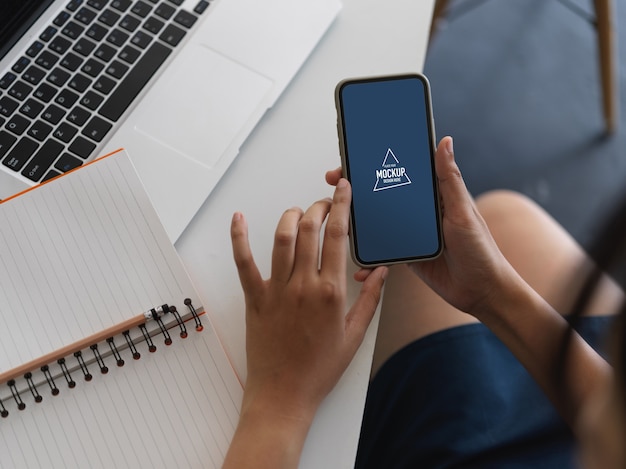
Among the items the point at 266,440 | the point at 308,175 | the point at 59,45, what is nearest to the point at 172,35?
the point at 59,45

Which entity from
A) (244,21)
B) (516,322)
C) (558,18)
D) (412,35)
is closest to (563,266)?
(516,322)

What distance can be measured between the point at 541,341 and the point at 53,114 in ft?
1.90

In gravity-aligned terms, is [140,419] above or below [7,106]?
below

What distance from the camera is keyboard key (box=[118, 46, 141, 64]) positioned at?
0.76 meters

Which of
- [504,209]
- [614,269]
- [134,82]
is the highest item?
[614,269]

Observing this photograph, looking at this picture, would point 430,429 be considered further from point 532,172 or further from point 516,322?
point 532,172

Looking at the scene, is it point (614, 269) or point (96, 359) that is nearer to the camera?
point (614, 269)

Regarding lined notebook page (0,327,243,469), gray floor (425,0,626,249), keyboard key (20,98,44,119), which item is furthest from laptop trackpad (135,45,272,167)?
gray floor (425,0,626,249)

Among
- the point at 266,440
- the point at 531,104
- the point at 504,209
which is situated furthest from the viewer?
the point at 531,104

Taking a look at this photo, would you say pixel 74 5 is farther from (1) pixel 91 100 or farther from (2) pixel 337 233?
(2) pixel 337 233

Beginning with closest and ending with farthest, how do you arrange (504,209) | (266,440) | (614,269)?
1. (614,269)
2. (266,440)
3. (504,209)

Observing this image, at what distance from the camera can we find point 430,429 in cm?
77

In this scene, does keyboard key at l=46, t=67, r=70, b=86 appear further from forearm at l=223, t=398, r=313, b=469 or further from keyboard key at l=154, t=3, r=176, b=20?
forearm at l=223, t=398, r=313, b=469

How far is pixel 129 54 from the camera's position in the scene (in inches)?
30.1
